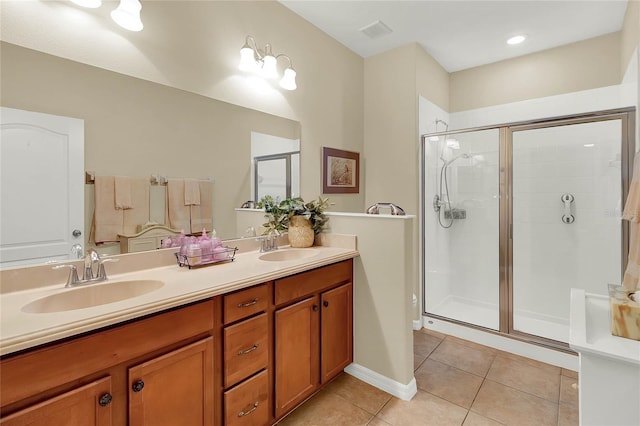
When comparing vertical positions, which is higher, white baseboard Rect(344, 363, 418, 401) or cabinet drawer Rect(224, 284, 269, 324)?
cabinet drawer Rect(224, 284, 269, 324)

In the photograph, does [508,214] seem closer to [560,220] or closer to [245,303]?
[560,220]

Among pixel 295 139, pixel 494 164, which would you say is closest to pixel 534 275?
pixel 494 164

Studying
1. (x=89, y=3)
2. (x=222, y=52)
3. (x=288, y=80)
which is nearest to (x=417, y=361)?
(x=288, y=80)

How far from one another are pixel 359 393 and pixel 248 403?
33.6 inches

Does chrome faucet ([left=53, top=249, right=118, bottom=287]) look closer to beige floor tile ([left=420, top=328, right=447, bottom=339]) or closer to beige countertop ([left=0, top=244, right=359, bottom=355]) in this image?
beige countertop ([left=0, top=244, right=359, bottom=355])

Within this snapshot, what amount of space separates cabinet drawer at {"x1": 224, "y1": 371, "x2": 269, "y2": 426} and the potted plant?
96 cm

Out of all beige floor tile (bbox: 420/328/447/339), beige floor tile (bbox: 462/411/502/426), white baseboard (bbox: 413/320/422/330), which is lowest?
beige floor tile (bbox: 462/411/502/426)

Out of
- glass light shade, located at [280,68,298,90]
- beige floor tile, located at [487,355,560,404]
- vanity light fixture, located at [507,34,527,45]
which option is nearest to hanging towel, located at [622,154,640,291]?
beige floor tile, located at [487,355,560,404]

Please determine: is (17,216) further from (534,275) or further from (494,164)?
(534,275)

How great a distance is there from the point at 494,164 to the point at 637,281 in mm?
1617

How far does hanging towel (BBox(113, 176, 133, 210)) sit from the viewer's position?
1.52 m

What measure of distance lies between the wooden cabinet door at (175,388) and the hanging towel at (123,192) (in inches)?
31.7

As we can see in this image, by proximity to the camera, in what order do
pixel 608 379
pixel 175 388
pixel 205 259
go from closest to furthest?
pixel 608 379
pixel 175 388
pixel 205 259

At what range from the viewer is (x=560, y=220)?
2.90m
